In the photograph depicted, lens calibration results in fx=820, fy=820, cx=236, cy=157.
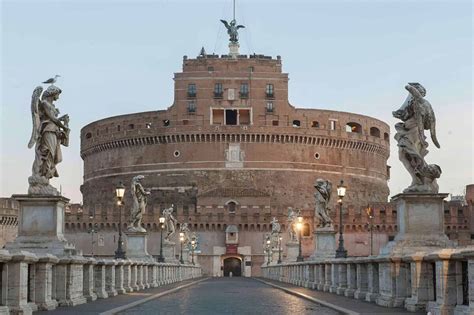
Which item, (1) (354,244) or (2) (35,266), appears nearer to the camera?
(2) (35,266)

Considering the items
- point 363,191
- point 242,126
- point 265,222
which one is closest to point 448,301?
point 265,222

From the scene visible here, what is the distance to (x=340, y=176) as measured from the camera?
96562 millimetres

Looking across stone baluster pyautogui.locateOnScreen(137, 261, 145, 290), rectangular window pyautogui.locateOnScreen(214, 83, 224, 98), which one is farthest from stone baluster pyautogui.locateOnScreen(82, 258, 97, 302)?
rectangular window pyautogui.locateOnScreen(214, 83, 224, 98)

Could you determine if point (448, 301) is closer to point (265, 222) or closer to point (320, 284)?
point (320, 284)

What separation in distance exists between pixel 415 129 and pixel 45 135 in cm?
726

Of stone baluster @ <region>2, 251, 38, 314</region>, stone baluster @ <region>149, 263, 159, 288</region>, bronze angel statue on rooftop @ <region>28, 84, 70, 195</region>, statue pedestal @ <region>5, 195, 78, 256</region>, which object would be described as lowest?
stone baluster @ <region>149, 263, 159, 288</region>

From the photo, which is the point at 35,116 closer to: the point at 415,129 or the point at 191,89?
the point at 415,129

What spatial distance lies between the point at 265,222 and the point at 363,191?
18925 millimetres

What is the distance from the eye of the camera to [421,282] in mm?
13227

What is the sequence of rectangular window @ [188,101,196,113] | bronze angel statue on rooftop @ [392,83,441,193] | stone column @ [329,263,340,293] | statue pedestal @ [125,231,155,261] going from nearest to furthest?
bronze angel statue on rooftop @ [392,83,441,193], stone column @ [329,263,340,293], statue pedestal @ [125,231,155,261], rectangular window @ [188,101,196,113]

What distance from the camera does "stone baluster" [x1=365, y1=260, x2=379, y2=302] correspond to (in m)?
16.4

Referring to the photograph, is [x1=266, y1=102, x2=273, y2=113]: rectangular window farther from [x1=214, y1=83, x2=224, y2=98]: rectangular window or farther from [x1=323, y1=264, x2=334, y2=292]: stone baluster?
[x1=323, y1=264, x2=334, y2=292]: stone baluster

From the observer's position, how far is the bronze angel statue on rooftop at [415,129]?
610 inches

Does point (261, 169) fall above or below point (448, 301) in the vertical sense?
above
